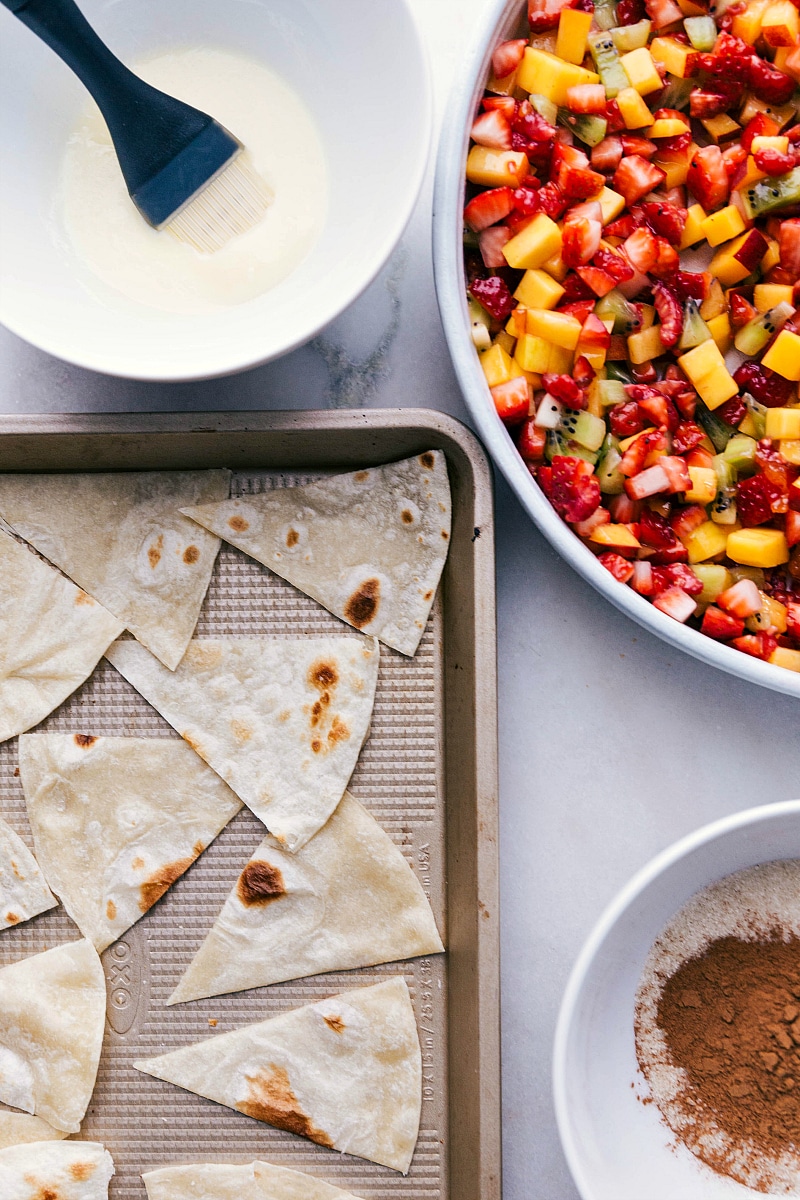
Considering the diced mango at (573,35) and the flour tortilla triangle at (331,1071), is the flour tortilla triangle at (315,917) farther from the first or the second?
the diced mango at (573,35)

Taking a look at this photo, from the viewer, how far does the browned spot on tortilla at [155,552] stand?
4.77 feet

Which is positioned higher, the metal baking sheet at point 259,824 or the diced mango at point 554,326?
the diced mango at point 554,326

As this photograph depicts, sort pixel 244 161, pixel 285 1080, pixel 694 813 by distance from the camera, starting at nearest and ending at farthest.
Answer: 1. pixel 244 161
2. pixel 285 1080
3. pixel 694 813

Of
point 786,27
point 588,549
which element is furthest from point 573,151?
point 588,549

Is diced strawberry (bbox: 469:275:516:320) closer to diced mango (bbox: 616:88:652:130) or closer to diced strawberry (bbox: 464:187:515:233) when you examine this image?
diced strawberry (bbox: 464:187:515:233)

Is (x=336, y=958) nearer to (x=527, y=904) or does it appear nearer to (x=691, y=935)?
(x=527, y=904)

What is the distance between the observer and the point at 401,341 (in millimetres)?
1523

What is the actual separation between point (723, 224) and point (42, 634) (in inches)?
47.6

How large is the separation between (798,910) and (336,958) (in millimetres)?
751

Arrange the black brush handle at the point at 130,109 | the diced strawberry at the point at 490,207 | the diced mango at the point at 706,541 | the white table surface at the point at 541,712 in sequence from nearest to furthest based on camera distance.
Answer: the black brush handle at the point at 130,109 < the diced strawberry at the point at 490,207 < the diced mango at the point at 706,541 < the white table surface at the point at 541,712

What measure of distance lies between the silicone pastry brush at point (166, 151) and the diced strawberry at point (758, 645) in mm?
950

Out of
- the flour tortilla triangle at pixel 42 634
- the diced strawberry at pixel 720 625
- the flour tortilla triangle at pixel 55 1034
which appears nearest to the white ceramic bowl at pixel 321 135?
the flour tortilla triangle at pixel 42 634

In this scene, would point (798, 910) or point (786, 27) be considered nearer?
point (786, 27)

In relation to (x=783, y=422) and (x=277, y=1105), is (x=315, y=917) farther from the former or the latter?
(x=783, y=422)
